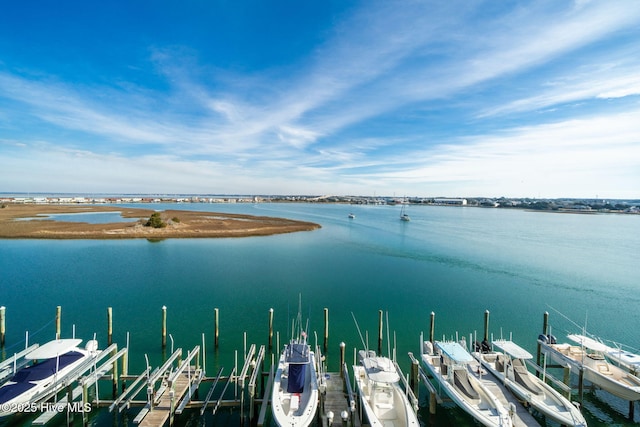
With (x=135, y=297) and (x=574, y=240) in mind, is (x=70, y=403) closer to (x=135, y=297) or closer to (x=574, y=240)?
(x=135, y=297)

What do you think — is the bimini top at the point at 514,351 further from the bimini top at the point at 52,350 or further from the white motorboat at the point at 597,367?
the bimini top at the point at 52,350

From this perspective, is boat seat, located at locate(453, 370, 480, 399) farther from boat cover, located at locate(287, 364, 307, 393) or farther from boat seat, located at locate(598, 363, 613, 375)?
boat seat, located at locate(598, 363, 613, 375)

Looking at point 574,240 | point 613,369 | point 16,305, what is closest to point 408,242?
point 574,240

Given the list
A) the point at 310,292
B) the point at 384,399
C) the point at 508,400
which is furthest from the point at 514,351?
the point at 310,292

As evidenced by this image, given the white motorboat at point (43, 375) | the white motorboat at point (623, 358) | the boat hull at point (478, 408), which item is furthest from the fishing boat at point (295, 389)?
the white motorboat at point (623, 358)

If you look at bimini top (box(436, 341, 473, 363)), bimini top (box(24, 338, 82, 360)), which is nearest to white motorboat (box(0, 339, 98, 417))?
bimini top (box(24, 338, 82, 360))

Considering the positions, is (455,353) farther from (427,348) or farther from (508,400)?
(427,348)
